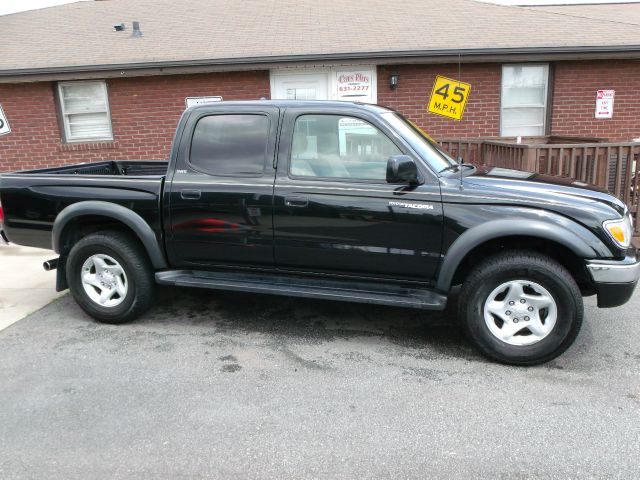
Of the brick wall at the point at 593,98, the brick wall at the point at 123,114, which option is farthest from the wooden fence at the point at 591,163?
the brick wall at the point at 123,114

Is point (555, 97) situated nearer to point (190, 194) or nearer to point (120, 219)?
point (190, 194)

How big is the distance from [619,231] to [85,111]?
990 cm

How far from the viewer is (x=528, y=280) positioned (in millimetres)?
3646

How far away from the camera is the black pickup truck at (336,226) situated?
3.62 m

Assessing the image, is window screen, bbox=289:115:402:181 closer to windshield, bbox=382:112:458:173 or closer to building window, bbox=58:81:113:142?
windshield, bbox=382:112:458:173

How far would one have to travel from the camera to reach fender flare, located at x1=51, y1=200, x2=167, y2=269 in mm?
4340

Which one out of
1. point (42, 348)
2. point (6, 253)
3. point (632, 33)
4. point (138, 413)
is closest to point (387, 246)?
point (138, 413)

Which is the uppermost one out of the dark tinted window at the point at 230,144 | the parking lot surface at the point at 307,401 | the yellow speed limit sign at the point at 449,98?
the yellow speed limit sign at the point at 449,98

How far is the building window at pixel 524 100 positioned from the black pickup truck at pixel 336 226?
6.62 meters

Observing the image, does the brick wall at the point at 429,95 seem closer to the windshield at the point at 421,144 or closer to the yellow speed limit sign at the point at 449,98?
the yellow speed limit sign at the point at 449,98

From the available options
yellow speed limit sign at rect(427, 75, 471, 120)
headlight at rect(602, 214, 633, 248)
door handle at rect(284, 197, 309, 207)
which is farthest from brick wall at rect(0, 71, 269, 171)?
headlight at rect(602, 214, 633, 248)

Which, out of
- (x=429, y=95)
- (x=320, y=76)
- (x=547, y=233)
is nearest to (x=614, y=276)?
(x=547, y=233)

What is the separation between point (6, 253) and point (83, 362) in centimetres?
418

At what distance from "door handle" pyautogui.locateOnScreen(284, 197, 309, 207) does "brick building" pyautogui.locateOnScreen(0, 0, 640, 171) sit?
20.3 feet
